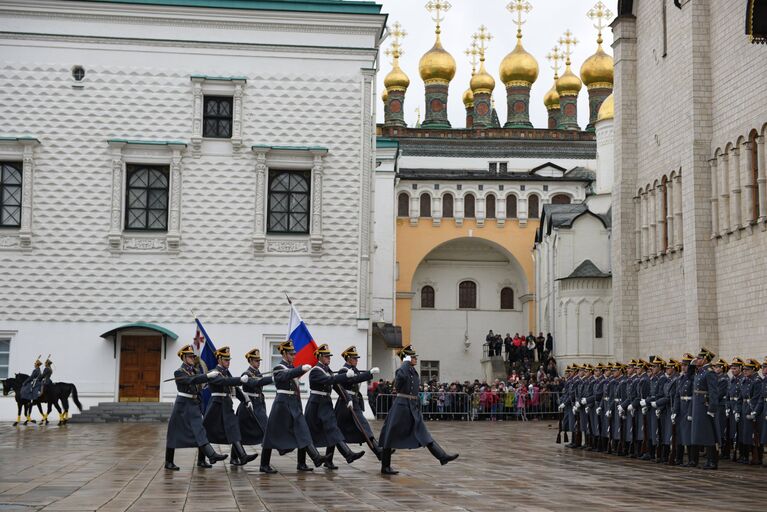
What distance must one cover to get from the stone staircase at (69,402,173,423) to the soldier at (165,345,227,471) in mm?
Result: 13348

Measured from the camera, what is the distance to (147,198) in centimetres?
2945

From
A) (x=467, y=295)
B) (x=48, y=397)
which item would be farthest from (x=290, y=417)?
(x=467, y=295)

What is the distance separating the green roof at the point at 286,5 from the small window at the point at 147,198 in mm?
4409

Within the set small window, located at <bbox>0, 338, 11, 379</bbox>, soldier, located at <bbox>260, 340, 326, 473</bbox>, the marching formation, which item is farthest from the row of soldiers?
small window, located at <bbox>0, 338, 11, 379</bbox>

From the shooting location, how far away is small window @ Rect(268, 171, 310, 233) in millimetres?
29578

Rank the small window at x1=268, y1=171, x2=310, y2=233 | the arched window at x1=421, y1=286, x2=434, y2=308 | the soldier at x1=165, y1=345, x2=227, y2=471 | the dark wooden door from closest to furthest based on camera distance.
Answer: the soldier at x1=165, y1=345, x2=227, y2=471 < the dark wooden door < the small window at x1=268, y1=171, x2=310, y2=233 < the arched window at x1=421, y1=286, x2=434, y2=308

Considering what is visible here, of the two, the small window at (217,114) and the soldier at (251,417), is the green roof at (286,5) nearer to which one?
the small window at (217,114)

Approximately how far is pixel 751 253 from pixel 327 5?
12.9 meters

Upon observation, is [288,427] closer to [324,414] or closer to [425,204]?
[324,414]

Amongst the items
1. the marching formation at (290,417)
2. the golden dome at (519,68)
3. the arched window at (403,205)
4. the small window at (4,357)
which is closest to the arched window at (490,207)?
the arched window at (403,205)

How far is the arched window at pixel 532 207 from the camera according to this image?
5359 centimetres

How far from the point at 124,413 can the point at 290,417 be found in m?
14.5

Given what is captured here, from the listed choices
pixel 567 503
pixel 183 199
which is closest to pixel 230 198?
pixel 183 199

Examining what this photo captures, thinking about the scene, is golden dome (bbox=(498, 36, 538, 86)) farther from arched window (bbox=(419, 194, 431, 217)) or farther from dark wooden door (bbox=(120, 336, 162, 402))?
dark wooden door (bbox=(120, 336, 162, 402))
